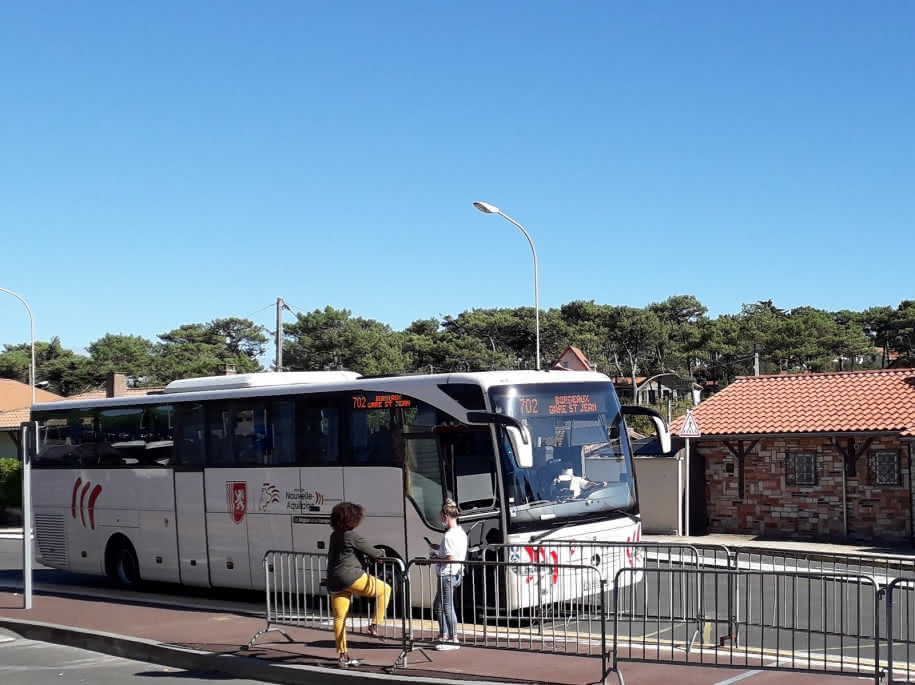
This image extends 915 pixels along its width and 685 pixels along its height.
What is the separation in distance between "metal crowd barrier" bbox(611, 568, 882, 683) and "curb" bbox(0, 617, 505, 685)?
6.31ft

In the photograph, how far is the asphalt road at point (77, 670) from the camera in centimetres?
1091

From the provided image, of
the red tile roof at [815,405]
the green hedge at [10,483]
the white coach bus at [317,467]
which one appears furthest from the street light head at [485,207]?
the green hedge at [10,483]

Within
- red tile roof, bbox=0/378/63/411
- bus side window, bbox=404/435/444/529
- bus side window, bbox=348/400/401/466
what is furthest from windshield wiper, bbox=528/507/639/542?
red tile roof, bbox=0/378/63/411

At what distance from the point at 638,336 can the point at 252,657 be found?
89727 mm

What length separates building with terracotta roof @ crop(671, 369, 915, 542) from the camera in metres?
26.6

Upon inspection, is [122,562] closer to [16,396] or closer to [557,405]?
[557,405]

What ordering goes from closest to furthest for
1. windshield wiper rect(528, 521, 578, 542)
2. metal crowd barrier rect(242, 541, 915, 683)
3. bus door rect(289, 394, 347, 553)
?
metal crowd barrier rect(242, 541, 915, 683)
windshield wiper rect(528, 521, 578, 542)
bus door rect(289, 394, 347, 553)

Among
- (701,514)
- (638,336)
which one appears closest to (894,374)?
(701,514)

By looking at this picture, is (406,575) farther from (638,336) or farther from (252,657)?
(638,336)

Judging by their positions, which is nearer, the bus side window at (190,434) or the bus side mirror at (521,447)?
the bus side mirror at (521,447)

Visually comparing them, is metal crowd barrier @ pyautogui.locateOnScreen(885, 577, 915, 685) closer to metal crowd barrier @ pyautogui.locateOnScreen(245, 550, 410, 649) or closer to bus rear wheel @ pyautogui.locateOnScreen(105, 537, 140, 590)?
metal crowd barrier @ pyautogui.locateOnScreen(245, 550, 410, 649)

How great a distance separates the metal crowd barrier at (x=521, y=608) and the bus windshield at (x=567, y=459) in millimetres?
1032

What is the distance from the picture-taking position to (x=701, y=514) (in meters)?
29.6

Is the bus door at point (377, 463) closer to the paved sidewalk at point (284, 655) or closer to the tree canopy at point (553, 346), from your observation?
the paved sidewalk at point (284, 655)
